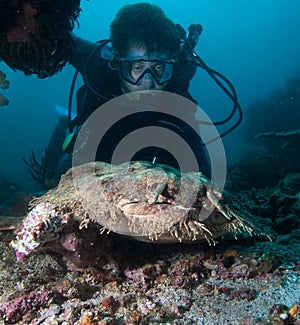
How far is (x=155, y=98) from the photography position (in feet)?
18.8

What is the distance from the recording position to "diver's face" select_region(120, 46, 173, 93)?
548cm

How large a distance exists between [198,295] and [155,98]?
4.48 meters

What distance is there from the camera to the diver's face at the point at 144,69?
548cm

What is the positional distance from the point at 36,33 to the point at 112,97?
2.47m

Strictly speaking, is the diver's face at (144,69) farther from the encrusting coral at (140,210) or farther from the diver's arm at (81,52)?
the encrusting coral at (140,210)

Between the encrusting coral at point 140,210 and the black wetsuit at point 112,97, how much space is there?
346 cm

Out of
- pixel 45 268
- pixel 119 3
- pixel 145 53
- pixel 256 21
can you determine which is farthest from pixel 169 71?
pixel 256 21

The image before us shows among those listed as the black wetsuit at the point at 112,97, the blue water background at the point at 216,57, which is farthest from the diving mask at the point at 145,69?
the blue water background at the point at 216,57

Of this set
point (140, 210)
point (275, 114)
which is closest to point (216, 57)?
point (275, 114)

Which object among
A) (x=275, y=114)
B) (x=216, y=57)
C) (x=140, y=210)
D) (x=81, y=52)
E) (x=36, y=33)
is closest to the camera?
(x=140, y=210)

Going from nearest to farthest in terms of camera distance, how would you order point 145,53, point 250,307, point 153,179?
1. point 250,307
2. point 153,179
3. point 145,53

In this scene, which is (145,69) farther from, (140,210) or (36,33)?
(140,210)

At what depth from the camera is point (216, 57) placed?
79750mm

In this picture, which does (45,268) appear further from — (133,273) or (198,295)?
(198,295)
